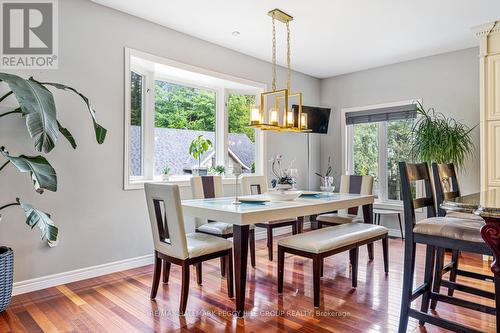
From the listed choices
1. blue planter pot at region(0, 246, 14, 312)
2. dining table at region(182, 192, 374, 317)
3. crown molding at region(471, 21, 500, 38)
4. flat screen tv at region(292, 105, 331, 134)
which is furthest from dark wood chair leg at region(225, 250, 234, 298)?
crown molding at region(471, 21, 500, 38)

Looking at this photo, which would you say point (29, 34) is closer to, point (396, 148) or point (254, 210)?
point (254, 210)

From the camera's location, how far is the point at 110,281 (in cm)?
306

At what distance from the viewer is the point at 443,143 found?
4.08 meters

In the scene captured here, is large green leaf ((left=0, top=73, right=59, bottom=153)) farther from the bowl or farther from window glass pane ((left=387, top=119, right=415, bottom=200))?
window glass pane ((left=387, top=119, right=415, bottom=200))

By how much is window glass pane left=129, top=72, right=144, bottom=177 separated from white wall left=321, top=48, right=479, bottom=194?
11.3 ft

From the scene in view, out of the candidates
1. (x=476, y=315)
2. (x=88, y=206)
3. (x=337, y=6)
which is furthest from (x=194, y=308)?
(x=337, y=6)

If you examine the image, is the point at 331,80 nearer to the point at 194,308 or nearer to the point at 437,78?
the point at 437,78

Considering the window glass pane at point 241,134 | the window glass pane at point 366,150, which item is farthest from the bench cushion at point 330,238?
the window glass pane at point 366,150

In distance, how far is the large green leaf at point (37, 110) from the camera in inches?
81.4

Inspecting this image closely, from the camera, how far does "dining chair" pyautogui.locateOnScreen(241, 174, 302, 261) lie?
Result: 3.72 m

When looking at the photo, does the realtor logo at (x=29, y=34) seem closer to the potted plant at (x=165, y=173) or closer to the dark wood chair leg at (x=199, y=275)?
the potted plant at (x=165, y=173)

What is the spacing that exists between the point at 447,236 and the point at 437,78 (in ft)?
12.0

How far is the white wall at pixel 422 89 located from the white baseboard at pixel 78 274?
3741mm

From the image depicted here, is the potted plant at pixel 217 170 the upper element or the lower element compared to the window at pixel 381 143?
lower
